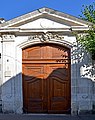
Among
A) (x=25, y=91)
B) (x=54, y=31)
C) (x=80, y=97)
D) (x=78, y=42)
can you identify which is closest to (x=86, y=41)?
(x=78, y=42)

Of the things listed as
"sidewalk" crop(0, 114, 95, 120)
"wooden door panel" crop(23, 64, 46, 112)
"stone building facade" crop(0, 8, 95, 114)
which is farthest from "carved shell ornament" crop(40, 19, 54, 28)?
"sidewalk" crop(0, 114, 95, 120)

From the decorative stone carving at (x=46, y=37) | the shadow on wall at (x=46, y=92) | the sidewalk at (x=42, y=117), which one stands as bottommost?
the sidewalk at (x=42, y=117)

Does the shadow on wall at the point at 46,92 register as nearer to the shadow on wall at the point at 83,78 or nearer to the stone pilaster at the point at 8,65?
the stone pilaster at the point at 8,65

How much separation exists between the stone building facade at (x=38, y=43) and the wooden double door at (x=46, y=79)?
24cm

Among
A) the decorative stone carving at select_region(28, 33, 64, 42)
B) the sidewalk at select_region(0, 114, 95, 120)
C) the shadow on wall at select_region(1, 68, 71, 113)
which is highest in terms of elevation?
the decorative stone carving at select_region(28, 33, 64, 42)

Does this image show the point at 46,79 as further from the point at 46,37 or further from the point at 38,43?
the point at 46,37

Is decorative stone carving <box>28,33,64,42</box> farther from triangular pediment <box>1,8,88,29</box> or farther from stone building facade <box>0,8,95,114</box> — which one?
triangular pediment <box>1,8,88,29</box>

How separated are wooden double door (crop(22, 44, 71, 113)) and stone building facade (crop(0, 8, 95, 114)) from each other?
0.24 meters

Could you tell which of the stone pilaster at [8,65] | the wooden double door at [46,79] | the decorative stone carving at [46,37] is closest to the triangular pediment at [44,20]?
the decorative stone carving at [46,37]

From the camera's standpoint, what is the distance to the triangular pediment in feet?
38.9

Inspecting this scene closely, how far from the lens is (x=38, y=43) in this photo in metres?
12.1

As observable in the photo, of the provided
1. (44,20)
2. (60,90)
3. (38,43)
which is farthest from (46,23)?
(60,90)

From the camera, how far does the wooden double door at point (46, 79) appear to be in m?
12.2

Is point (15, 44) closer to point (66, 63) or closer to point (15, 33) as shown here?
point (15, 33)
